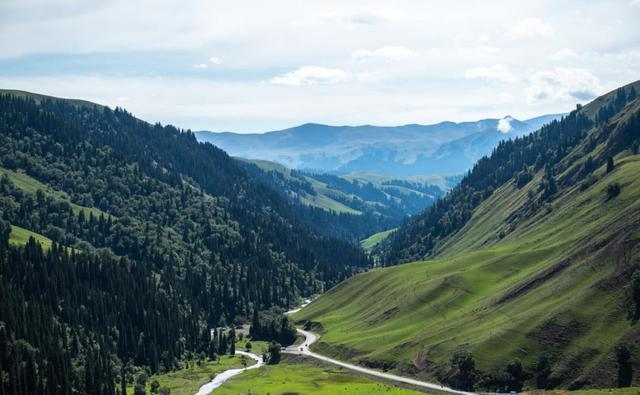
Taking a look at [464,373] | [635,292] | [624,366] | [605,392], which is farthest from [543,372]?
[635,292]

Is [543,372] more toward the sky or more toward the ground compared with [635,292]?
more toward the ground

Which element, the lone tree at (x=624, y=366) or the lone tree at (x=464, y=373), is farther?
the lone tree at (x=464, y=373)

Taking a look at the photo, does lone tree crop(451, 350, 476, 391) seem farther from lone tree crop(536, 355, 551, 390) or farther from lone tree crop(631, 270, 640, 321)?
lone tree crop(631, 270, 640, 321)

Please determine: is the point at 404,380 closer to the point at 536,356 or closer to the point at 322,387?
the point at 322,387

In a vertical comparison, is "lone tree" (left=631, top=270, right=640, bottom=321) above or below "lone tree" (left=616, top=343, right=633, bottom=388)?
above

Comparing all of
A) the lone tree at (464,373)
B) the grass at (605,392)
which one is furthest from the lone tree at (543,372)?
the lone tree at (464,373)

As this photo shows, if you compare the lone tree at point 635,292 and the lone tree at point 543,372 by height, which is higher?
the lone tree at point 635,292

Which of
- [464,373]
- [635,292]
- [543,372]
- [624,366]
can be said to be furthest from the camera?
[464,373]

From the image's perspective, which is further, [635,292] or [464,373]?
[464,373]

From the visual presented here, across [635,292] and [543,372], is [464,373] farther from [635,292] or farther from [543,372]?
[635,292]

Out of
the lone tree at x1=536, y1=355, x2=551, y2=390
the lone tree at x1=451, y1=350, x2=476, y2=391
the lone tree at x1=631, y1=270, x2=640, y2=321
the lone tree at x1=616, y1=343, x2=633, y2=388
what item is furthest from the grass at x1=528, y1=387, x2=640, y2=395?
the lone tree at x1=631, y1=270, x2=640, y2=321

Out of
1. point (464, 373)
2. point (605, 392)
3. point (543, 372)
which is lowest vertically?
point (464, 373)

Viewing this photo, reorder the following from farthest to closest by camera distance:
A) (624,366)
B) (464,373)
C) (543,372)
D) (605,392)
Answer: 1. (464,373)
2. (543,372)
3. (624,366)
4. (605,392)

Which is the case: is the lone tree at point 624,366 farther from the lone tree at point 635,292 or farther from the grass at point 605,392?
the lone tree at point 635,292
